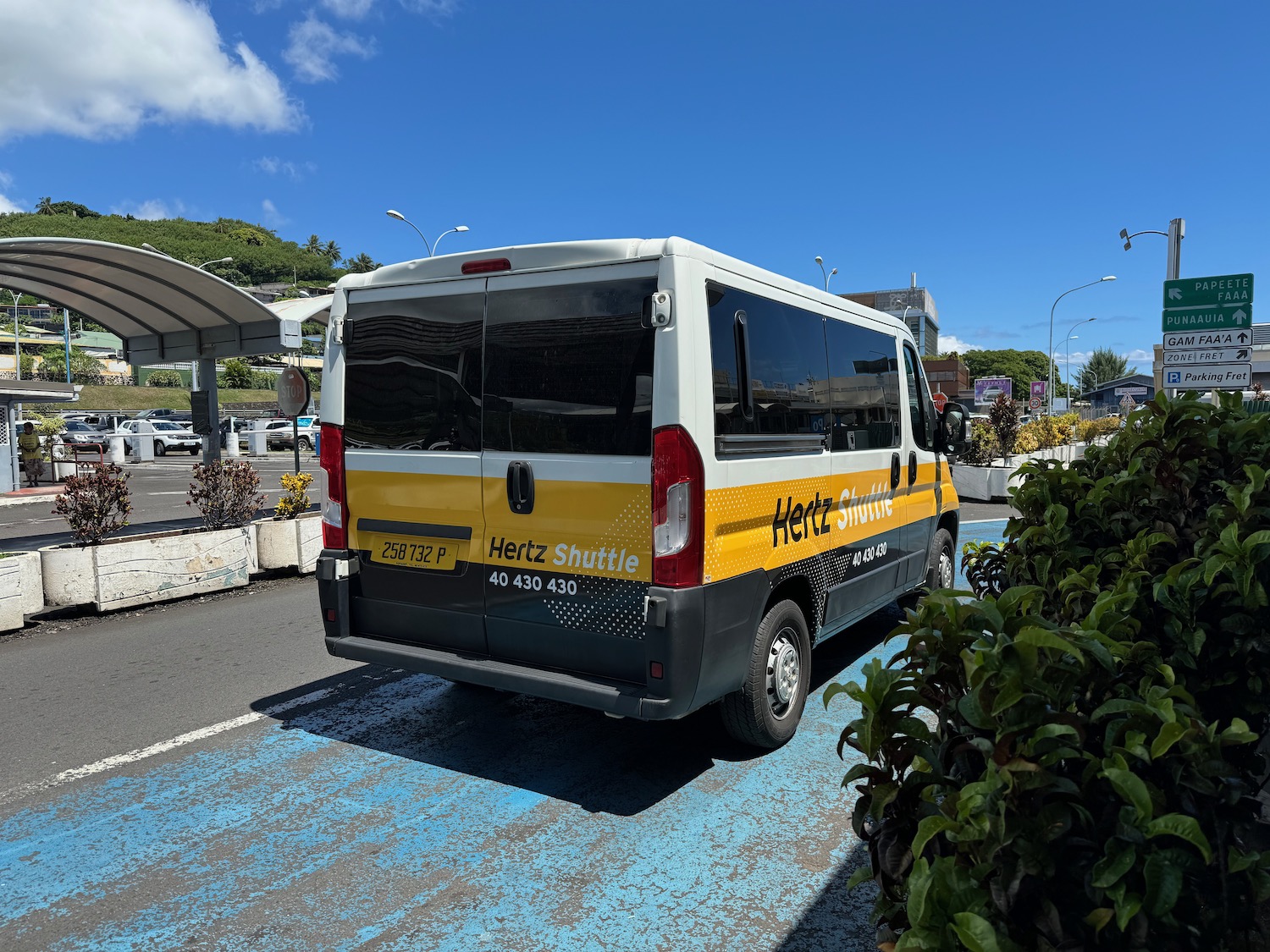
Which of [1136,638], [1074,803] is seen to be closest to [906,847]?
[1074,803]

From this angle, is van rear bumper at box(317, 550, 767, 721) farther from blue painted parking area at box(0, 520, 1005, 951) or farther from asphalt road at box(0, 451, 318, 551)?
asphalt road at box(0, 451, 318, 551)

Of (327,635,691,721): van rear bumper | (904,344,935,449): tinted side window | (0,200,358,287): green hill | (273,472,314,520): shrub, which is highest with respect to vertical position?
(0,200,358,287): green hill

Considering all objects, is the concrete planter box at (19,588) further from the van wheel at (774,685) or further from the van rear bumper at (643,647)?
the van wheel at (774,685)

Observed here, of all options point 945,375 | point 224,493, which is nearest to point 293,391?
point 224,493

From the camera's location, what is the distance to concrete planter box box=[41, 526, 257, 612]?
795cm

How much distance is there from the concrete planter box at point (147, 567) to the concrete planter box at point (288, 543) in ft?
0.51

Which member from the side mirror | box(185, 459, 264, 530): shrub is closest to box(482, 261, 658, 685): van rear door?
the side mirror

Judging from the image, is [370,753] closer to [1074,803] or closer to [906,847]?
[906,847]

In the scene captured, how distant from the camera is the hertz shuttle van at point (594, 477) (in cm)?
393

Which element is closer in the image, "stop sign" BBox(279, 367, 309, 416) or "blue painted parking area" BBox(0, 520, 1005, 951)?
"blue painted parking area" BBox(0, 520, 1005, 951)

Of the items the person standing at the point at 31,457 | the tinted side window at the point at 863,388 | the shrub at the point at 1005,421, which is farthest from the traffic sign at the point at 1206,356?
the person standing at the point at 31,457

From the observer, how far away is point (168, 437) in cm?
3916

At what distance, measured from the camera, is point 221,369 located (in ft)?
304

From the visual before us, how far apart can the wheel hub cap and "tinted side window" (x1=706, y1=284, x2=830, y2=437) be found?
116 cm
